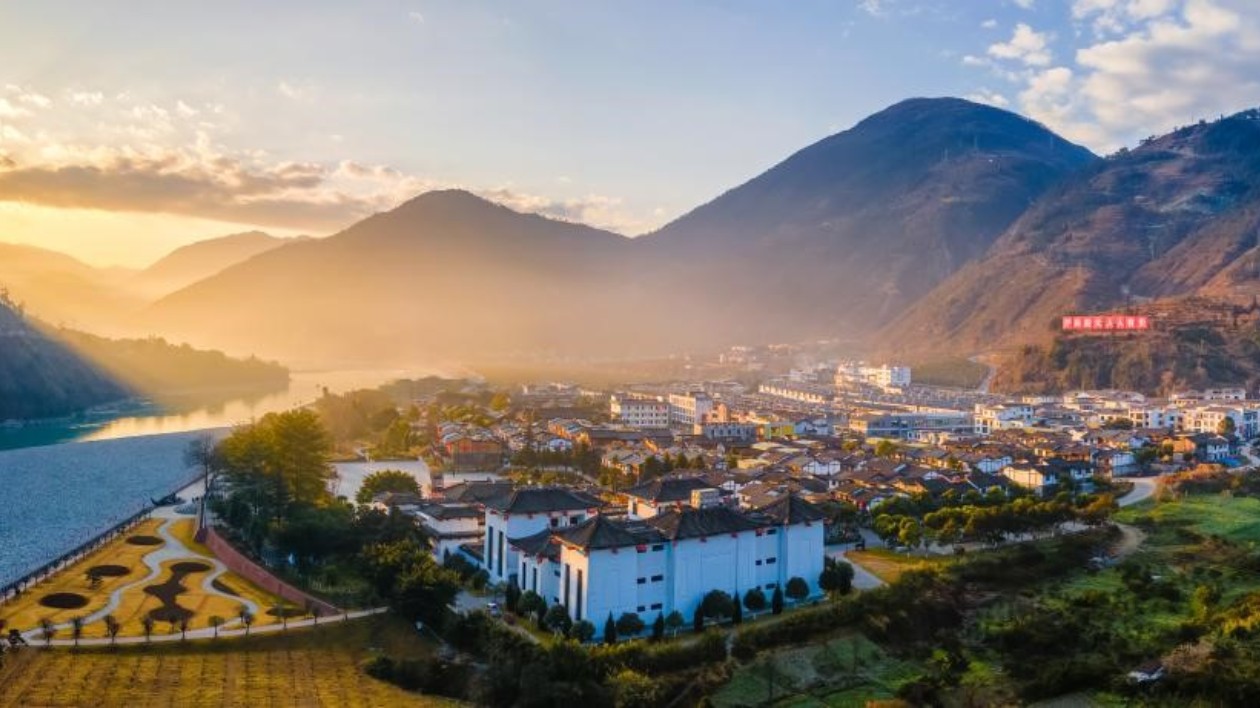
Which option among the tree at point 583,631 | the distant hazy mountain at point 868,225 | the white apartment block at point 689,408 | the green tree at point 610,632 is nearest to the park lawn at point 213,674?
the tree at point 583,631

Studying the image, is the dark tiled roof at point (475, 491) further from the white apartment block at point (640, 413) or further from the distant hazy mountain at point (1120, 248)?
the distant hazy mountain at point (1120, 248)

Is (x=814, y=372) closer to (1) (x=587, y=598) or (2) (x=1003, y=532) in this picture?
(2) (x=1003, y=532)

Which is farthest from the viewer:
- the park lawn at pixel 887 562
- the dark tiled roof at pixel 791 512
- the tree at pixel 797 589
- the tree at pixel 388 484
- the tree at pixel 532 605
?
the tree at pixel 388 484

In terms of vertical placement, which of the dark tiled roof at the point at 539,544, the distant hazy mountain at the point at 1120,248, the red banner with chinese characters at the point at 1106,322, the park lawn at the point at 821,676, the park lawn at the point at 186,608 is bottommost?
the park lawn at the point at 821,676

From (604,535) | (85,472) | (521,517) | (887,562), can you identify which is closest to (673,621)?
(604,535)

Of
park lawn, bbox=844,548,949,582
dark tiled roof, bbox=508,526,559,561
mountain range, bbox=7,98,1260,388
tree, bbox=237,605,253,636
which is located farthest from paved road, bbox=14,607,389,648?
mountain range, bbox=7,98,1260,388

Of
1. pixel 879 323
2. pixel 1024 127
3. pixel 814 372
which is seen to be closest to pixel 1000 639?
pixel 814 372

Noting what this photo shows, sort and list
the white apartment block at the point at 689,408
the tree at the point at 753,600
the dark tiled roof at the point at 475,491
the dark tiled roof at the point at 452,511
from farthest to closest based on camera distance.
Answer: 1. the white apartment block at the point at 689,408
2. the dark tiled roof at the point at 475,491
3. the dark tiled roof at the point at 452,511
4. the tree at the point at 753,600
